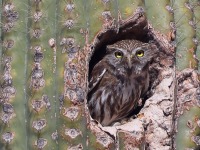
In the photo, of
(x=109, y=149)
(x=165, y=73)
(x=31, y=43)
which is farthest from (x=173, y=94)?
(x=31, y=43)

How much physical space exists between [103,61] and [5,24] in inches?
53.6

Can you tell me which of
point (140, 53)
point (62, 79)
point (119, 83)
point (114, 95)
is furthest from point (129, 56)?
point (62, 79)

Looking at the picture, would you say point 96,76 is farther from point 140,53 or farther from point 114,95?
point 140,53

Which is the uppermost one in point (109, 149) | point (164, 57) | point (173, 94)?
point (164, 57)

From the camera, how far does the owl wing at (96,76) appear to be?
5316 millimetres

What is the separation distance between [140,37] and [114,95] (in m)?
0.57

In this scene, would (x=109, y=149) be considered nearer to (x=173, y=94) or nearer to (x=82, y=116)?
(x=82, y=116)

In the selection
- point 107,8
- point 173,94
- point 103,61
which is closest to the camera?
point 107,8

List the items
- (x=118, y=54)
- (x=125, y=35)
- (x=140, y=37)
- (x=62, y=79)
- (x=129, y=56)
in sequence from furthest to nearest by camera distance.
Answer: (x=118, y=54), (x=129, y=56), (x=140, y=37), (x=125, y=35), (x=62, y=79)

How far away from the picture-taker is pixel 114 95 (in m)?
5.34

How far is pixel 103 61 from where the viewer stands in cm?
550

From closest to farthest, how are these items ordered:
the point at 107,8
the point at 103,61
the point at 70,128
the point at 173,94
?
the point at 70,128, the point at 107,8, the point at 173,94, the point at 103,61

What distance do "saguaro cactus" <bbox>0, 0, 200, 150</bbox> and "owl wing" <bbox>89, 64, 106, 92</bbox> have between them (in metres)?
0.75

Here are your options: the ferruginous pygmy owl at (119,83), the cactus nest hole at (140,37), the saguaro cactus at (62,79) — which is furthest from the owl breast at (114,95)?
the saguaro cactus at (62,79)
